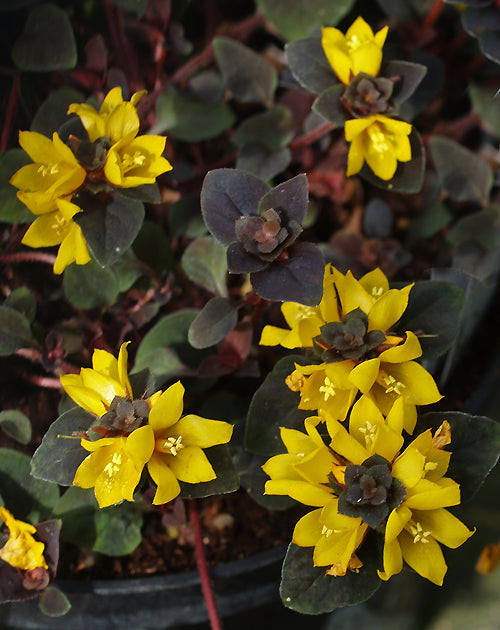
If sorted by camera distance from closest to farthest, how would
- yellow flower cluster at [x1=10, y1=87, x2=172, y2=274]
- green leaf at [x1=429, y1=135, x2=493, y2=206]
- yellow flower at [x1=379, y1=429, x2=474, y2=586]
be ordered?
yellow flower at [x1=379, y1=429, x2=474, y2=586], yellow flower cluster at [x1=10, y1=87, x2=172, y2=274], green leaf at [x1=429, y1=135, x2=493, y2=206]

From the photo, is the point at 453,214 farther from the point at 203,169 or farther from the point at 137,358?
the point at 137,358

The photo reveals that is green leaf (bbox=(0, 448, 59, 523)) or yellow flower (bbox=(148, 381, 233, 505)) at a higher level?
yellow flower (bbox=(148, 381, 233, 505))

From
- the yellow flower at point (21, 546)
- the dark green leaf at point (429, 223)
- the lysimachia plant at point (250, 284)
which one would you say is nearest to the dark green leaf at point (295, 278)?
the lysimachia plant at point (250, 284)

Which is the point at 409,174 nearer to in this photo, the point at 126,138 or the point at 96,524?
the point at 126,138

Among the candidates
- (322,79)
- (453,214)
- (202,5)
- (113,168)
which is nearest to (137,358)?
(113,168)

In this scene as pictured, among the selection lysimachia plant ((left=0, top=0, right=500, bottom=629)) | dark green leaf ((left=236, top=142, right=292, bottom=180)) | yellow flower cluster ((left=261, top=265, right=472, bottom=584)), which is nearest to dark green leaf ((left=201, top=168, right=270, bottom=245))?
lysimachia plant ((left=0, top=0, right=500, bottom=629))

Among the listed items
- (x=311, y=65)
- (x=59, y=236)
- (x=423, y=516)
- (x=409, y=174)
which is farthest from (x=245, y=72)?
(x=423, y=516)

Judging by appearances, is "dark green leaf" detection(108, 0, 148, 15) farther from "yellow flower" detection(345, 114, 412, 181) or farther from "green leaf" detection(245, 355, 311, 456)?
"green leaf" detection(245, 355, 311, 456)
